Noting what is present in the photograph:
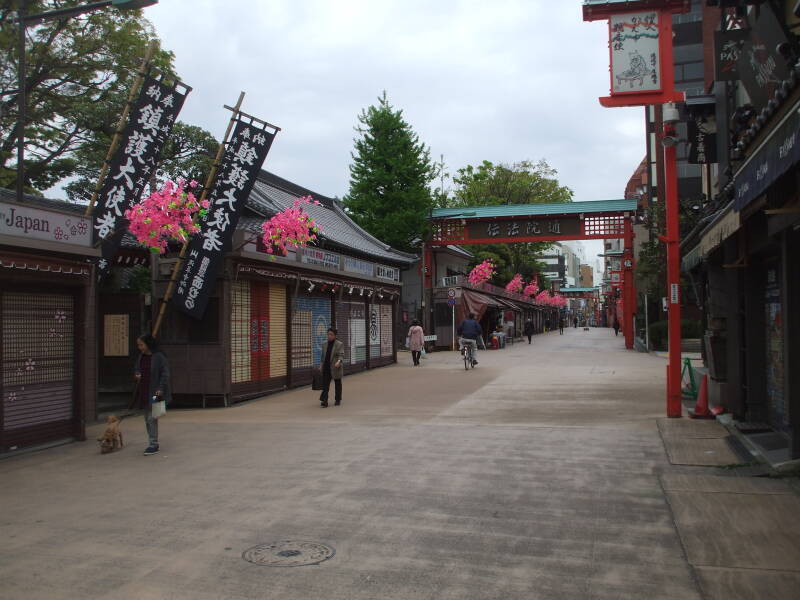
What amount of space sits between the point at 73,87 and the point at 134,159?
10.4 meters

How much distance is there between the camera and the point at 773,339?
910 cm

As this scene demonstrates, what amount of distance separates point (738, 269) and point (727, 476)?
4.26 metres

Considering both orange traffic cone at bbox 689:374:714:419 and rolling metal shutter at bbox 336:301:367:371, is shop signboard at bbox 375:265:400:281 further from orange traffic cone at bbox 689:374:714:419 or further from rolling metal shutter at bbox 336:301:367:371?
orange traffic cone at bbox 689:374:714:419

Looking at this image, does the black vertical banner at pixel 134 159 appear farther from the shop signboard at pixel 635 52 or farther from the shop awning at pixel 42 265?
the shop signboard at pixel 635 52

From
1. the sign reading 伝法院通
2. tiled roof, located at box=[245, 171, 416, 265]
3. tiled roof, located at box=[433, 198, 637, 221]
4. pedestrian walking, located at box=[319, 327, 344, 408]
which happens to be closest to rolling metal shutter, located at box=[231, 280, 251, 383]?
pedestrian walking, located at box=[319, 327, 344, 408]

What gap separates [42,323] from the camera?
9.42m

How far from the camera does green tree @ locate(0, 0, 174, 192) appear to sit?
19141 millimetres

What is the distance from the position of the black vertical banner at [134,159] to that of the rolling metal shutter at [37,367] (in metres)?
2.06

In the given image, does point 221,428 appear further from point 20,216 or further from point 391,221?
point 391,221

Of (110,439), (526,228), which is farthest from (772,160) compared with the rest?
(526,228)

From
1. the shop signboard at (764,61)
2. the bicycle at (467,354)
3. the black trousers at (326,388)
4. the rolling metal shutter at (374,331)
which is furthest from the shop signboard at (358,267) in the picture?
the shop signboard at (764,61)

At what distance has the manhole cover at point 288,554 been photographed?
15.3 feet

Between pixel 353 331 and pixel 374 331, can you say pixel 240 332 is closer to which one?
pixel 353 331

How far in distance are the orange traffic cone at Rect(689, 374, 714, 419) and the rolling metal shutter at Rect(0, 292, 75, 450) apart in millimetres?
9950
